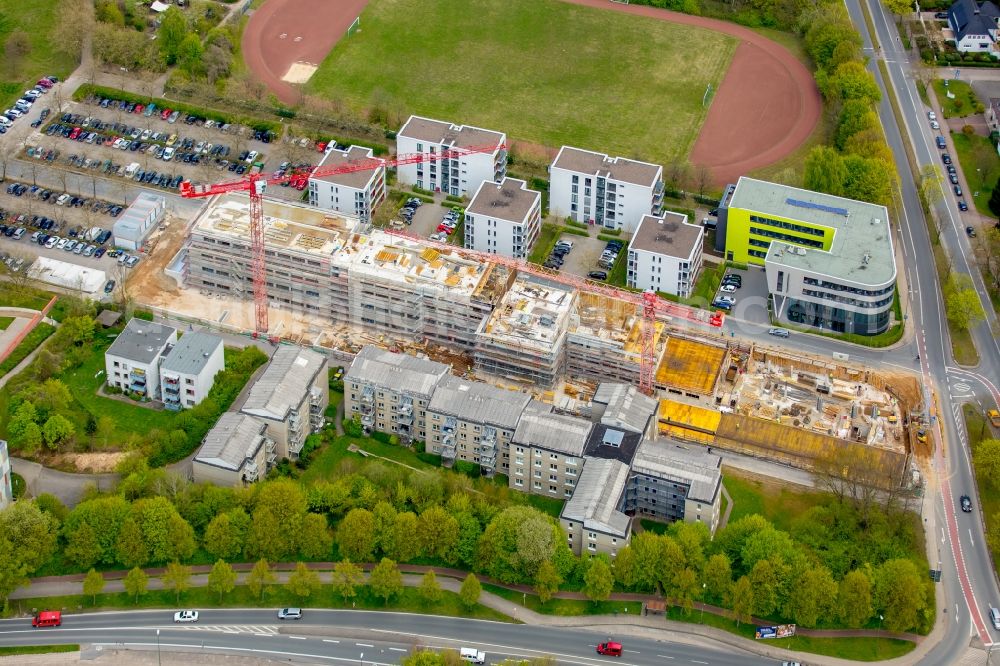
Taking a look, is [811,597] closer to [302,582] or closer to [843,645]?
[843,645]

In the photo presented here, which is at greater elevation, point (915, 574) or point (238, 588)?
point (915, 574)

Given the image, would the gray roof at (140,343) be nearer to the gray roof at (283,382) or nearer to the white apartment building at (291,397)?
the gray roof at (283,382)

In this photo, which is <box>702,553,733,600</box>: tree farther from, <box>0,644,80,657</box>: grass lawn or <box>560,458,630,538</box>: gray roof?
<box>0,644,80,657</box>: grass lawn

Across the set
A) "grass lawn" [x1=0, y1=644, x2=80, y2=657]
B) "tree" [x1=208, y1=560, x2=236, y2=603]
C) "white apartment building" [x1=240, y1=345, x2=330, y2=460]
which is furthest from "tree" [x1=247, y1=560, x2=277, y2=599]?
"white apartment building" [x1=240, y1=345, x2=330, y2=460]

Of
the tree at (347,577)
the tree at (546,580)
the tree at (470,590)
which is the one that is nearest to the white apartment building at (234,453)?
the tree at (347,577)

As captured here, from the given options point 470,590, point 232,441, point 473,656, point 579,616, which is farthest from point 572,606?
point 232,441

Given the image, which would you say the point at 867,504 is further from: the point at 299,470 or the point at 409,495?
the point at 299,470

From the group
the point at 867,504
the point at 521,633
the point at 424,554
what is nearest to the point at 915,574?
the point at 867,504
